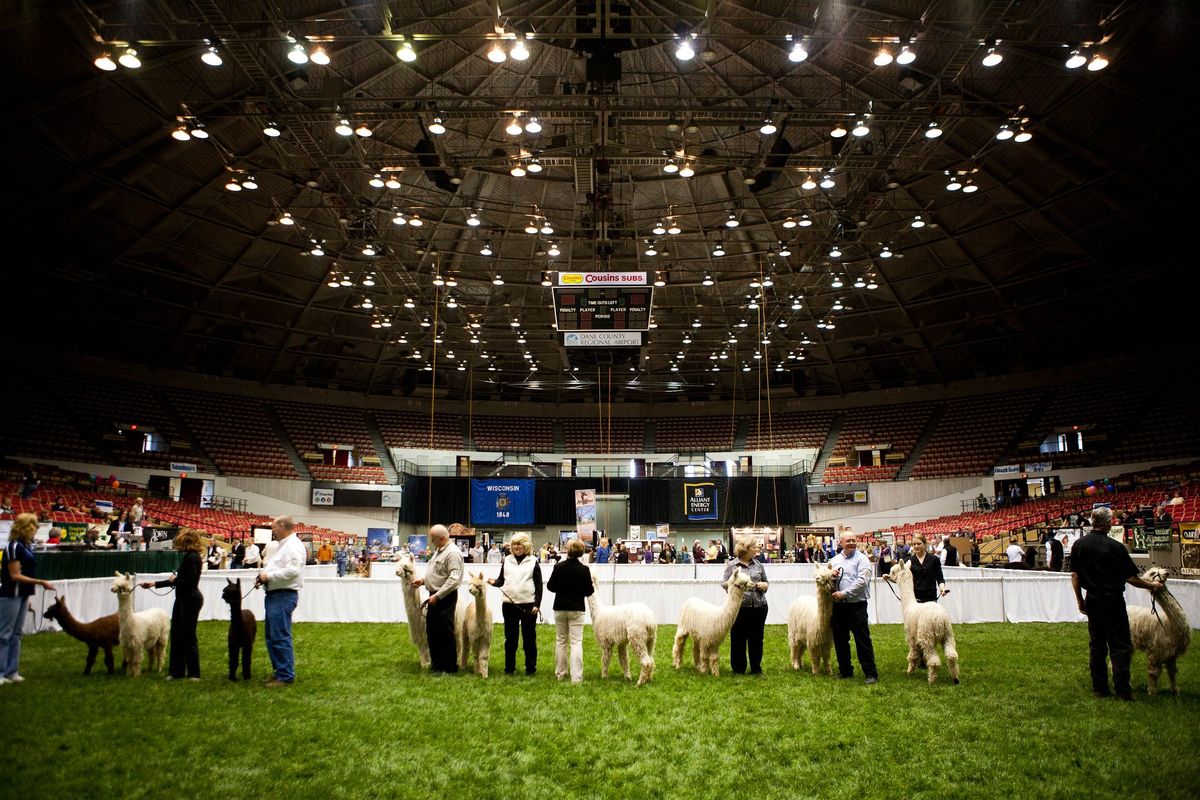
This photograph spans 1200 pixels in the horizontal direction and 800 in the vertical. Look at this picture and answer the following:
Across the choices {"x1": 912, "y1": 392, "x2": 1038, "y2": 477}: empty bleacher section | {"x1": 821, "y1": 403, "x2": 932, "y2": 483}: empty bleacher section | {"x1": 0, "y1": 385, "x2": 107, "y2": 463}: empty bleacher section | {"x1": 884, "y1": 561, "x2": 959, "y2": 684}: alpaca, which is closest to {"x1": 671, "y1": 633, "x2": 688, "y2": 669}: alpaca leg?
{"x1": 884, "y1": 561, "x2": 959, "y2": 684}: alpaca

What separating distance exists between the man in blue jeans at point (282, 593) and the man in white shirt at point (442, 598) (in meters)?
1.34

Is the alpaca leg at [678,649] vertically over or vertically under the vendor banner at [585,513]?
under

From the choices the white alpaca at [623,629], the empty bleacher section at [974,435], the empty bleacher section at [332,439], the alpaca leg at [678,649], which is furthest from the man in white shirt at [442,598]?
the empty bleacher section at [974,435]

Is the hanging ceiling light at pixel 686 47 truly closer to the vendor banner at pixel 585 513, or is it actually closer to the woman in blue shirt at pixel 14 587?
the woman in blue shirt at pixel 14 587

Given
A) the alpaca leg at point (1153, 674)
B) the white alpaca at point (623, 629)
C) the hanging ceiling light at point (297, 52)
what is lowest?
the alpaca leg at point (1153, 674)

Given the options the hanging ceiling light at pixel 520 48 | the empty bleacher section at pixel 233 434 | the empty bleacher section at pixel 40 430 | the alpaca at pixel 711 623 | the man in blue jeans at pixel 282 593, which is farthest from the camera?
the empty bleacher section at pixel 233 434

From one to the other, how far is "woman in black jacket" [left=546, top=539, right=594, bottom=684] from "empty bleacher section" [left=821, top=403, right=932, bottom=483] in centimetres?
3193

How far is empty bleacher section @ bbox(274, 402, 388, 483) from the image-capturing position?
37.0 metres

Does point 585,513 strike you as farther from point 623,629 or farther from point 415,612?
point 623,629

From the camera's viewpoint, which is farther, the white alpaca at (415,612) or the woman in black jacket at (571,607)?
the white alpaca at (415,612)

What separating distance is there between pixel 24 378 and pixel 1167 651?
37571mm

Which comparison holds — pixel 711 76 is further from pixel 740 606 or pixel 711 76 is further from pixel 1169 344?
pixel 1169 344

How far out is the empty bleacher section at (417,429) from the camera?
40031 mm

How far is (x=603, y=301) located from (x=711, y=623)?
10.3 m
